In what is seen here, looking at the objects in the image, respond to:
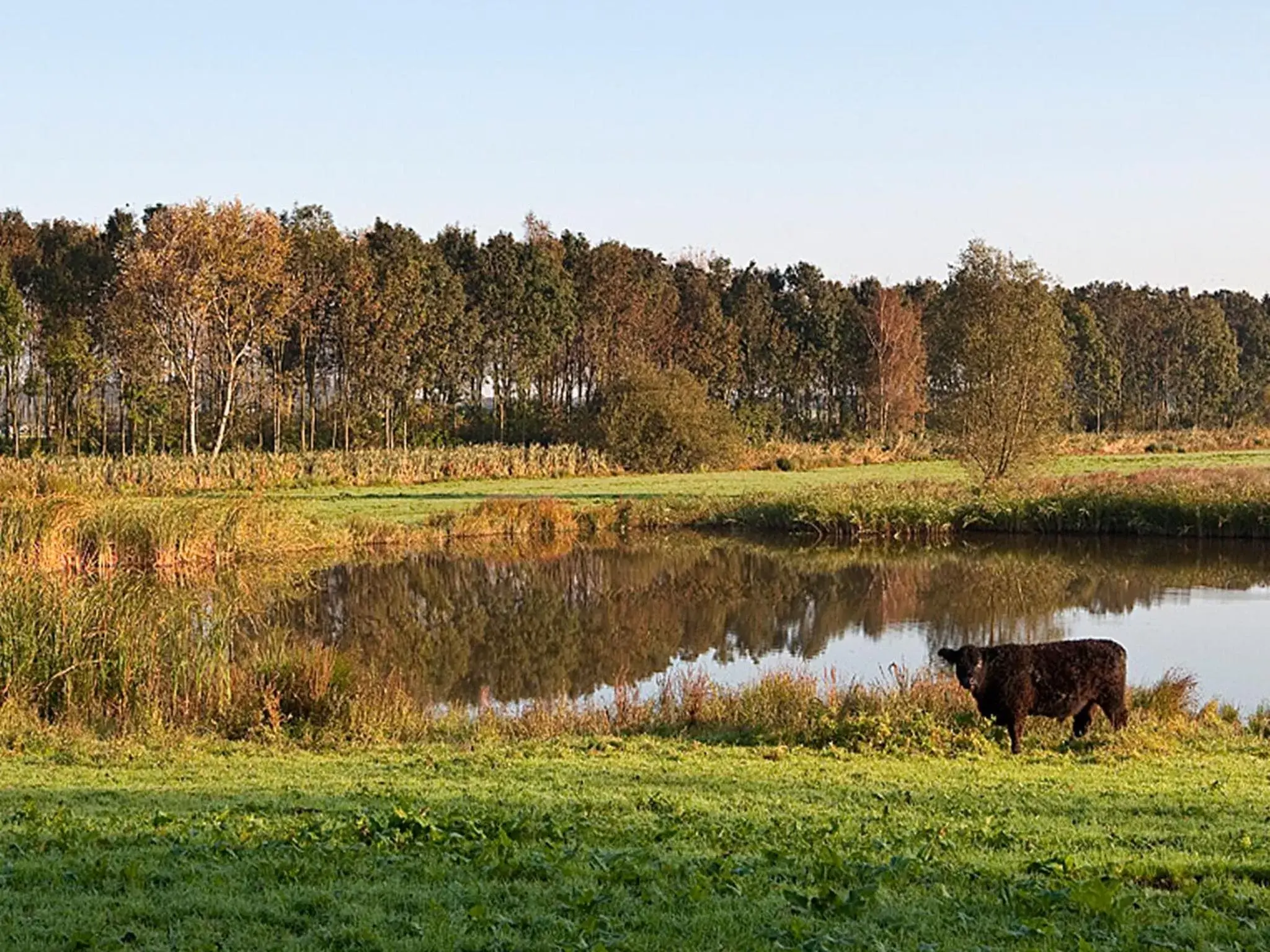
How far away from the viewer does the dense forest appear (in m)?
51.0

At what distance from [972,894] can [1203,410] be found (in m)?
97.1

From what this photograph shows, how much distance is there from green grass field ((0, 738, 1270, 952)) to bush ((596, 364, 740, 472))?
4593 cm

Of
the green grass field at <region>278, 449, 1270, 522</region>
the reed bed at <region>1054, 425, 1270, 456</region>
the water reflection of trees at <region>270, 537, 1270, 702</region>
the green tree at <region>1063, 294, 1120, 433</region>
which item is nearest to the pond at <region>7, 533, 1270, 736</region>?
the water reflection of trees at <region>270, 537, 1270, 702</region>

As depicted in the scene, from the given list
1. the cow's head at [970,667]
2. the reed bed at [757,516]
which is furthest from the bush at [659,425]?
the cow's head at [970,667]

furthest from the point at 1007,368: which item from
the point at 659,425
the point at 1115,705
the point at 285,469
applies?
the point at 1115,705

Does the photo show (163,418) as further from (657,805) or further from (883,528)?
(657,805)

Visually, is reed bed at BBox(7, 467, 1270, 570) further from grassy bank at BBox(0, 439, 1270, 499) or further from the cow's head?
the cow's head

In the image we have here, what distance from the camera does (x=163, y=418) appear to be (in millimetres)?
54156

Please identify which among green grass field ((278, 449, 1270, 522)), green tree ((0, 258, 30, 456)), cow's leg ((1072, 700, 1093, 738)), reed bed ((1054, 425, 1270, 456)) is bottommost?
cow's leg ((1072, 700, 1093, 738))

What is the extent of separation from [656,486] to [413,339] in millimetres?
16794

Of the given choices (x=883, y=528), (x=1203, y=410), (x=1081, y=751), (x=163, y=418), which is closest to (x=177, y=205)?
(x=163, y=418)

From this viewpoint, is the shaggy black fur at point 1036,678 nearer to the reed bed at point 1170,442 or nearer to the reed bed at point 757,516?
the reed bed at point 757,516

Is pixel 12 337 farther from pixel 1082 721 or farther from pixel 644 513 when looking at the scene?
pixel 1082 721

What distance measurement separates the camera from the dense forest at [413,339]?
51.0 m
